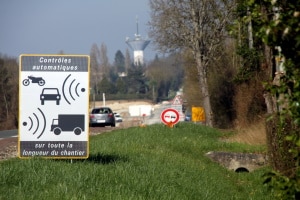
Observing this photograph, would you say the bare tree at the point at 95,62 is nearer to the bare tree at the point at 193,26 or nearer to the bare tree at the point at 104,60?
the bare tree at the point at 104,60

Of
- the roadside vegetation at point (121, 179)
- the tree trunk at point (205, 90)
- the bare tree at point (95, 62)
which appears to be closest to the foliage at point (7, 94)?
the tree trunk at point (205, 90)

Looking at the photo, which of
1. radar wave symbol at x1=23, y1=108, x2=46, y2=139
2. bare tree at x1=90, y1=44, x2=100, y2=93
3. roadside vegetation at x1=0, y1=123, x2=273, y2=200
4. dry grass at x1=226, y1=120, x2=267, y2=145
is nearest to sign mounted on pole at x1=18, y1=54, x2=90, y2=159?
radar wave symbol at x1=23, y1=108, x2=46, y2=139

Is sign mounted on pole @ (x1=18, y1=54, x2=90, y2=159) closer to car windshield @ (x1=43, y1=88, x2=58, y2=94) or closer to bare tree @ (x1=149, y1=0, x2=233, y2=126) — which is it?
car windshield @ (x1=43, y1=88, x2=58, y2=94)

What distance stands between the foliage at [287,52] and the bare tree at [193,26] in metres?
37.5

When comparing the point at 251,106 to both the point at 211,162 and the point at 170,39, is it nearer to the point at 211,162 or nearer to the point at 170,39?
the point at 170,39

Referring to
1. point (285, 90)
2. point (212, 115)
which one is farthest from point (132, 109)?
point (285, 90)

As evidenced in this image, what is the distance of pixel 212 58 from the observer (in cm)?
4506

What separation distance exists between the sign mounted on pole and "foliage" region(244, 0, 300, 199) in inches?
303

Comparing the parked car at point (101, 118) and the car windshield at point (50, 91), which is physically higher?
the car windshield at point (50, 91)

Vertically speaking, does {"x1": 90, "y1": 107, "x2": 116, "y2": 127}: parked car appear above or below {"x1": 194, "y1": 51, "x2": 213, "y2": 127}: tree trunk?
below

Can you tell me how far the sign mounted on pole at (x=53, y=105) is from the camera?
12.6 metres

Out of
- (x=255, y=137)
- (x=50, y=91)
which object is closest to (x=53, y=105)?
(x=50, y=91)

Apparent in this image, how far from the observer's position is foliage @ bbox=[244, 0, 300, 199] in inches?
186

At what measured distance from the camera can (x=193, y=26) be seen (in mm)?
43875
